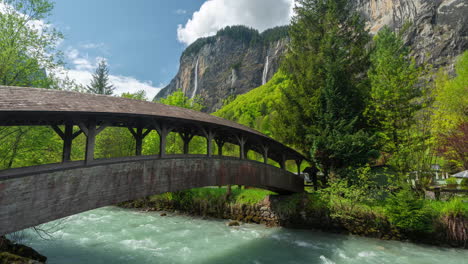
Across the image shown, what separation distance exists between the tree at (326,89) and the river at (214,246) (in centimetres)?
513

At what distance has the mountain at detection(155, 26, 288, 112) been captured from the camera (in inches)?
3812

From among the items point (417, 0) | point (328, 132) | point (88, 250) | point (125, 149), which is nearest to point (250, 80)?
point (417, 0)

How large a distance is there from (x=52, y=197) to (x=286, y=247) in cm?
1013

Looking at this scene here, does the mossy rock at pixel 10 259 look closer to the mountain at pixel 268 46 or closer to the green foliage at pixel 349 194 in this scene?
the green foliage at pixel 349 194

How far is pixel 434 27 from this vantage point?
4319 centimetres

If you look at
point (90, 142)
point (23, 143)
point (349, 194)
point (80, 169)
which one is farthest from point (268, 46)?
point (80, 169)

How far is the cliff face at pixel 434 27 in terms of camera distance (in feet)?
126

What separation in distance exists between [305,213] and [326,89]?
27.2ft

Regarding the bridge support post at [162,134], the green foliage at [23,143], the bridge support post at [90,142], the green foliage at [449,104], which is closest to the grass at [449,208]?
the green foliage at [449,104]

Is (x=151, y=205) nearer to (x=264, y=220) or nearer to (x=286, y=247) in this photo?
(x=264, y=220)

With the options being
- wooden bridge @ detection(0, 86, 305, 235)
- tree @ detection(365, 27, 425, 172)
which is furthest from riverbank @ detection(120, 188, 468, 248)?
wooden bridge @ detection(0, 86, 305, 235)

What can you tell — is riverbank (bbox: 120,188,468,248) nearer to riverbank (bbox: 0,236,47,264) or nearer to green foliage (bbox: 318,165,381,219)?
green foliage (bbox: 318,165,381,219)

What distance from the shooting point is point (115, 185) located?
24.0 feet

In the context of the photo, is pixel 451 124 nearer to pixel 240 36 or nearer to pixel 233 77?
pixel 233 77
